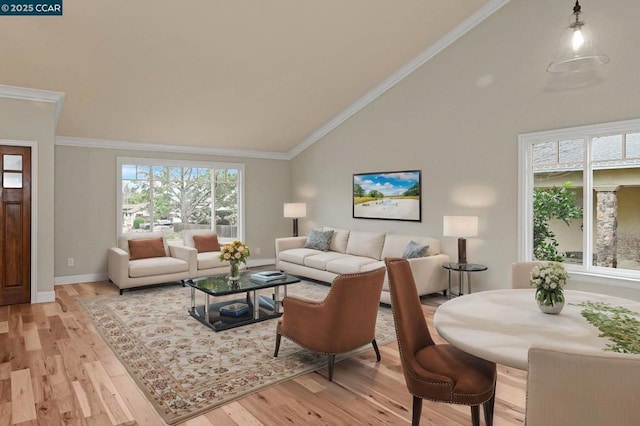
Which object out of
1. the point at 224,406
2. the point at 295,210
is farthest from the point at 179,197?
the point at 224,406

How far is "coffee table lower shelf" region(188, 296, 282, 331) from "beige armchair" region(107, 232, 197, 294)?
4.62 ft

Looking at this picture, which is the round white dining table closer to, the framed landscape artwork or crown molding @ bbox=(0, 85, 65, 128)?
the framed landscape artwork

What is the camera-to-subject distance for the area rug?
286 centimetres

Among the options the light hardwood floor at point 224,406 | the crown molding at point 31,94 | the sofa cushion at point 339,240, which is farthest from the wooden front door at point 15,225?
the sofa cushion at point 339,240

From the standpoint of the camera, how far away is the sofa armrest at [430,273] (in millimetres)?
5105

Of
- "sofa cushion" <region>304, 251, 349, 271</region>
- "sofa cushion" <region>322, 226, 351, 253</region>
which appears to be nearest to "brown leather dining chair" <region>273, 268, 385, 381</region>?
"sofa cushion" <region>304, 251, 349, 271</region>

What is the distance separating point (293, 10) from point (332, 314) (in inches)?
131

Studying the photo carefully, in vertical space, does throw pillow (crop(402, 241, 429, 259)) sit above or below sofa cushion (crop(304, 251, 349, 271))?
above

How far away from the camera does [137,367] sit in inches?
130

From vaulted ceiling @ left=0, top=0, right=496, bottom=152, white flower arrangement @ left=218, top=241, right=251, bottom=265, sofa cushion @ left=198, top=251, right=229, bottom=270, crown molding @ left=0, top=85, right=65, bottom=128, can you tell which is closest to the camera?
vaulted ceiling @ left=0, top=0, right=496, bottom=152

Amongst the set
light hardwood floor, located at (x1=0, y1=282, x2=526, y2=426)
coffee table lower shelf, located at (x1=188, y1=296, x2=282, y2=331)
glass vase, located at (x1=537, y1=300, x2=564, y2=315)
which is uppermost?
glass vase, located at (x1=537, y1=300, x2=564, y2=315)

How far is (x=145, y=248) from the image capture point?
637 cm

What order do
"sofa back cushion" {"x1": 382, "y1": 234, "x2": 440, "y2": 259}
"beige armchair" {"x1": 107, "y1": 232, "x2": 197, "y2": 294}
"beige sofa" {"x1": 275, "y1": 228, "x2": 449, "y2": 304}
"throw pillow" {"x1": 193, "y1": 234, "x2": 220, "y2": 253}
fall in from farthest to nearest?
"throw pillow" {"x1": 193, "y1": 234, "x2": 220, "y2": 253}, "beige armchair" {"x1": 107, "y1": 232, "x2": 197, "y2": 294}, "sofa back cushion" {"x1": 382, "y1": 234, "x2": 440, "y2": 259}, "beige sofa" {"x1": 275, "y1": 228, "x2": 449, "y2": 304}

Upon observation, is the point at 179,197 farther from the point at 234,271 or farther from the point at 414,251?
the point at 414,251
